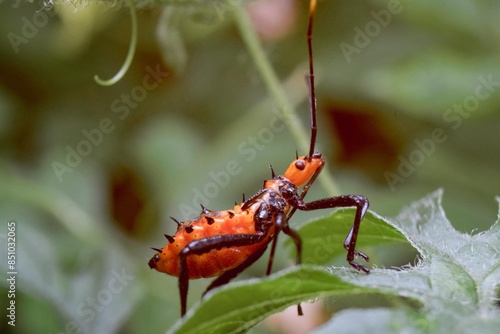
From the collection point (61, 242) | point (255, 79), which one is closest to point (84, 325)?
point (61, 242)

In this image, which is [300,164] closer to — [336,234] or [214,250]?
[336,234]

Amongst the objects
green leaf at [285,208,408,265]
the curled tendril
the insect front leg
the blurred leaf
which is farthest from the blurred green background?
the insect front leg

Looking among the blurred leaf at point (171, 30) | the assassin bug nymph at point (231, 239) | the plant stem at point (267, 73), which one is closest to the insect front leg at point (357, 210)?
the assassin bug nymph at point (231, 239)

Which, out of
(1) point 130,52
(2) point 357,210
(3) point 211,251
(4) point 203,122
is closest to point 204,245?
(3) point 211,251

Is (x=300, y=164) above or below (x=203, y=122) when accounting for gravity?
below

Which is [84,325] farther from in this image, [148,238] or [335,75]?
[335,75]
